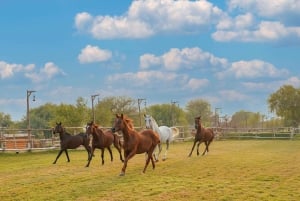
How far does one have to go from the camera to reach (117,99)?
259ft

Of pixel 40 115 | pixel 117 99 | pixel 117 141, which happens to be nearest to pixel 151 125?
pixel 117 141

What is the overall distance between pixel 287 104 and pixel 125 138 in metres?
69.0

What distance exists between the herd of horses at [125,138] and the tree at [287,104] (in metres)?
58.9

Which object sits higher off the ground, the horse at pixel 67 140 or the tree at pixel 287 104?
the tree at pixel 287 104

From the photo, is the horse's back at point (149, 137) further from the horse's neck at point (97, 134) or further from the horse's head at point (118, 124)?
the horse's neck at point (97, 134)

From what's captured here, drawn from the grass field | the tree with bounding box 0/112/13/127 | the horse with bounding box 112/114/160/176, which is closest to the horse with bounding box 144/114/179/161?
the grass field

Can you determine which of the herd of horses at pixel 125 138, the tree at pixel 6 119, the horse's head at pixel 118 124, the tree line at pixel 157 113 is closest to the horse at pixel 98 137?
the herd of horses at pixel 125 138

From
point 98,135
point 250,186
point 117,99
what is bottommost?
point 250,186

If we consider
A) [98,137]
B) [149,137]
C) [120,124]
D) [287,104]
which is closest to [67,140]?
[98,137]

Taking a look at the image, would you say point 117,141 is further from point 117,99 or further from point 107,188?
point 117,99

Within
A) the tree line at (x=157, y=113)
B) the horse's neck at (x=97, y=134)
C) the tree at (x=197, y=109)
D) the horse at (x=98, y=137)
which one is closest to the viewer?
the horse at (x=98, y=137)

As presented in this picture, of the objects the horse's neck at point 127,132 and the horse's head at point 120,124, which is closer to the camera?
the horse's head at point 120,124

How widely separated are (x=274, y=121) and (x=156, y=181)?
7877cm

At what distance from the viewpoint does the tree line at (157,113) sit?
6131 cm
